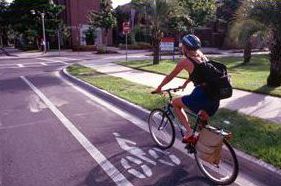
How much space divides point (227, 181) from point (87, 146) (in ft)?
9.17

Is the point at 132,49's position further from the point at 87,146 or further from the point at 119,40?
the point at 87,146

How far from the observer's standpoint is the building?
51031 mm

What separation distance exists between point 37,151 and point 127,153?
Answer: 4.95ft

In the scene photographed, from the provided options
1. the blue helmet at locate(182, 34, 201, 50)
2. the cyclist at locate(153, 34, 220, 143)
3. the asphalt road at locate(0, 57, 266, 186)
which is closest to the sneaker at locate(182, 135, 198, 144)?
the cyclist at locate(153, 34, 220, 143)

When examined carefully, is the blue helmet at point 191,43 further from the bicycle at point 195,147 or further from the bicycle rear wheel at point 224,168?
the bicycle rear wheel at point 224,168

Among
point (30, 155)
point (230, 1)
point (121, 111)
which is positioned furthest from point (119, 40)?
point (30, 155)

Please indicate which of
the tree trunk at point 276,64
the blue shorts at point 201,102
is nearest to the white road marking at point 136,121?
the blue shorts at point 201,102

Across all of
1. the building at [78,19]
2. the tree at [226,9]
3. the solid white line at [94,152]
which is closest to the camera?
the solid white line at [94,152]

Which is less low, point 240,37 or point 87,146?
point 240,37

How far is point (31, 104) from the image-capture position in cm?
1167

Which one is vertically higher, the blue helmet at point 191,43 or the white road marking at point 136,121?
the blue helmet at point 191,43

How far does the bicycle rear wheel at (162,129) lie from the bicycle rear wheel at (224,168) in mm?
1200

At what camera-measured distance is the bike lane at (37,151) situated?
576 centimetres

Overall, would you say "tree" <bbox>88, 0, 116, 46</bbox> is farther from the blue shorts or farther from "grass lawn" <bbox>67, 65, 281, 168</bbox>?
the blue shorts
